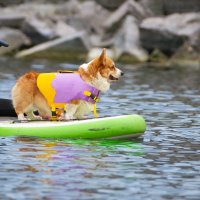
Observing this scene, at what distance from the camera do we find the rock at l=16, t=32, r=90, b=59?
39156 millimetres

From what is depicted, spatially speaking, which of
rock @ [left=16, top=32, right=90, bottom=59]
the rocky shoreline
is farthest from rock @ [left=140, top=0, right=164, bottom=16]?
rock @ [left=16, top=32, right=90, bottom=59]

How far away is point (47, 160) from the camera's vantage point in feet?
46.5

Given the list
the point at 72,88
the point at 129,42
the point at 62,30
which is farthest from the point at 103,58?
the point at 62,30

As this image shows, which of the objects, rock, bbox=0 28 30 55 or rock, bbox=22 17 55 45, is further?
rock, bbox=22 17 55 45

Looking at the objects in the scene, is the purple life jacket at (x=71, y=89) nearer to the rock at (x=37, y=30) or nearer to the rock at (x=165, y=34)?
the rock at (x=165, y=34)

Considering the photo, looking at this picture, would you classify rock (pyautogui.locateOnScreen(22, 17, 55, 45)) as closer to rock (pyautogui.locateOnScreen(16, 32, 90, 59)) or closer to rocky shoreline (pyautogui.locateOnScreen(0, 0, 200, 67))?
rocky shoreline (pyautogui.locateOnScreen(0, 0, 200, 67))

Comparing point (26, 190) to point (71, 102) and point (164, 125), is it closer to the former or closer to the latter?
point (71, 102)

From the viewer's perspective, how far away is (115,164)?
14023 millimetres

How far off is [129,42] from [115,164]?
25.2m

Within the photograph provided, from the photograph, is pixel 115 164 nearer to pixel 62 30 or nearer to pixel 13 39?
pixel 13 39

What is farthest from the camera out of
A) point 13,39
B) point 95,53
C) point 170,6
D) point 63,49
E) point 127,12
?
point 170,6

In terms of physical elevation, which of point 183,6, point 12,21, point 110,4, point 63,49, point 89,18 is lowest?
point 63,49

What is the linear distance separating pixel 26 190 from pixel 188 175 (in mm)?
2396

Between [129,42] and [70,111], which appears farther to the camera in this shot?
[129,42]
